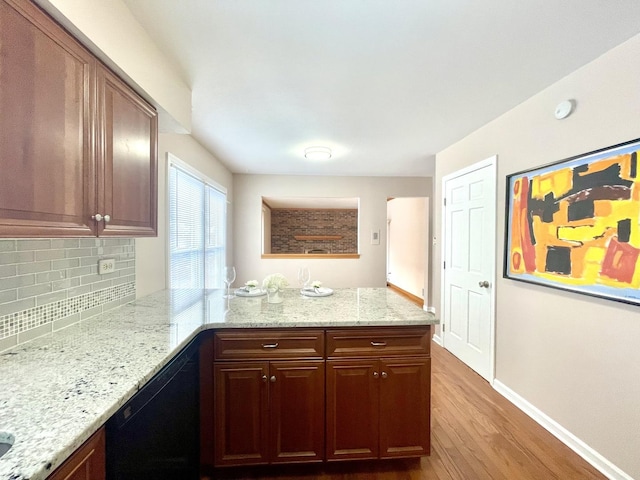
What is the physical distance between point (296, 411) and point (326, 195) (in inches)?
156

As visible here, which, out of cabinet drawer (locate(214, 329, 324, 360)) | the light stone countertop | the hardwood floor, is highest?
the light stone countertop

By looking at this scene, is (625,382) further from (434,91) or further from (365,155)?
(365,155)

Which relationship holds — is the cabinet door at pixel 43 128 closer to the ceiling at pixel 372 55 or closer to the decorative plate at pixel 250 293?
the ceiling at pixel 372 55

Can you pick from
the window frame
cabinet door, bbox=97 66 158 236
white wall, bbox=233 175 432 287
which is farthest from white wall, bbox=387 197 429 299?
cabinet door, bbox=97 66 158 236

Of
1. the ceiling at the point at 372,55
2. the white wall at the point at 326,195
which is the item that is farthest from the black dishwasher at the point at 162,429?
the white wall at the point at 326,195

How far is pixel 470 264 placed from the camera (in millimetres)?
3064

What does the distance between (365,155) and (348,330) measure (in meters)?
2.74

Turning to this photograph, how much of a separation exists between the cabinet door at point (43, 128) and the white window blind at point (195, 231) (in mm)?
1532

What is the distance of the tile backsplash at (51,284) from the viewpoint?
120 centimetres

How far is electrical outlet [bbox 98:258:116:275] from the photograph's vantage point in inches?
68.1

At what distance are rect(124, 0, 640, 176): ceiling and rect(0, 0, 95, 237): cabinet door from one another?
55 cm

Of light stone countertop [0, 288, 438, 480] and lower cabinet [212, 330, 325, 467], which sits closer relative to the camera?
light stone countertop [0, 288, 438, 480]

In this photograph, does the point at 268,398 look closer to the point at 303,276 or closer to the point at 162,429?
the point at 162,429

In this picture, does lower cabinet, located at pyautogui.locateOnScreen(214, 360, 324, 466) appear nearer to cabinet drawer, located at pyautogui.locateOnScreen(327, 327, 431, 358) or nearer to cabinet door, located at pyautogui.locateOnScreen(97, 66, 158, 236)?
cabinet drawer, located at pyautogui.locateOnScreen(327, 327, 431, 358)
